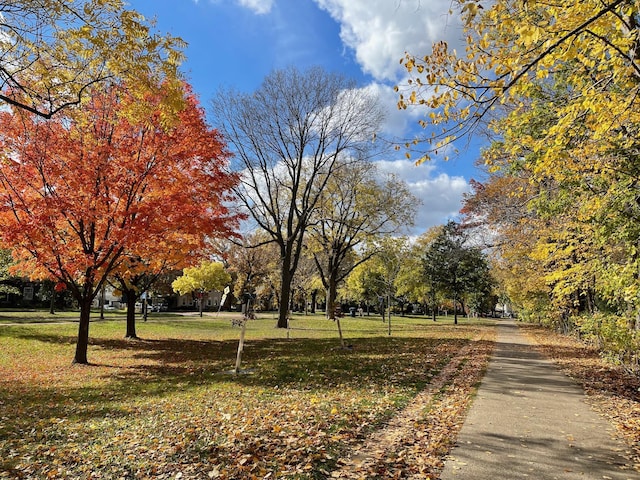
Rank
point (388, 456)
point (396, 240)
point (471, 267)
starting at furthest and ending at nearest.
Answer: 1. point (471, 267)
2. point (396, 240)
3. point (388, 456)

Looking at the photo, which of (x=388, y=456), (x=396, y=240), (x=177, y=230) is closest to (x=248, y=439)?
(x=388, y=456)

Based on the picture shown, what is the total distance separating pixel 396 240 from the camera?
33625 millimetres

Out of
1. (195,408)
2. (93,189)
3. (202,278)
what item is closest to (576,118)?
(195,408)

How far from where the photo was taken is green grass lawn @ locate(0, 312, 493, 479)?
4559mm

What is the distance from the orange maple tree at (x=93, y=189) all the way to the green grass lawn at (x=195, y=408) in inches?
107

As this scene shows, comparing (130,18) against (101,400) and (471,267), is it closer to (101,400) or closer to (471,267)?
(101,400)

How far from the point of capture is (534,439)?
5.27m

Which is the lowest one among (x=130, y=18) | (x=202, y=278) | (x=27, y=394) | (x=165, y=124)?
A: (x=27, y=394)

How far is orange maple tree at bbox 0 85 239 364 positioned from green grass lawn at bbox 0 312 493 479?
2.71 metres

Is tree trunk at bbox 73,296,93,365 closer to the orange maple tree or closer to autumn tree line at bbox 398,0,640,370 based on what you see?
the orange maple tree

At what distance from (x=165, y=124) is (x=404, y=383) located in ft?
24.1

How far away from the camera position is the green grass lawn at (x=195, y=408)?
4559 millimetres

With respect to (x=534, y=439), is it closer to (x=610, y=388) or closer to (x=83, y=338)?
(x=610, y=388)

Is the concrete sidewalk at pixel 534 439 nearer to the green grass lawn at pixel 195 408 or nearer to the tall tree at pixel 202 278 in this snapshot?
the green grass lawn at pixel 195 408
